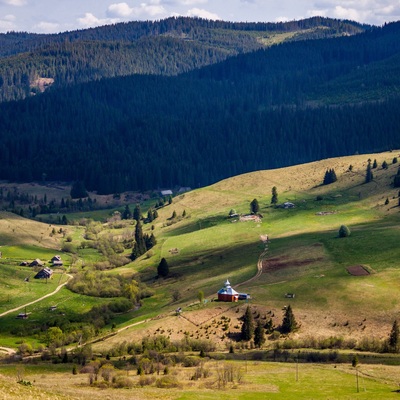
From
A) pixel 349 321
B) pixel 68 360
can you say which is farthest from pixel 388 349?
pixel 68 360

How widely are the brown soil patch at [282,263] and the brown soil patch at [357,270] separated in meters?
10.9

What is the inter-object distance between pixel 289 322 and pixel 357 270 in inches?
1133

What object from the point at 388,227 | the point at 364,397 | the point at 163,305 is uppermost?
the point at 388,227

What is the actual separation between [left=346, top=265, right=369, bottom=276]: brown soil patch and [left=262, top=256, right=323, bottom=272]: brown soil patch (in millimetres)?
10857

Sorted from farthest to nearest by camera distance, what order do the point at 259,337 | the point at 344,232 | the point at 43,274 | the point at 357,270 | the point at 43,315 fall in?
the point at 43,274
the point at 344,232
the point at 43,315
the point at 357,270
the point at 259,337

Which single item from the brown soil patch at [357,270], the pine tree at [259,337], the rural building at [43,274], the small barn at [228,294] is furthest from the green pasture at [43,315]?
the brown soil patch at [357,270]

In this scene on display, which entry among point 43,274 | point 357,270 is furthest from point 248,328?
point 43,274

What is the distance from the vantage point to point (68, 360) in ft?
398

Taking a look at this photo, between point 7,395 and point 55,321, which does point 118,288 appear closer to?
point 55,321

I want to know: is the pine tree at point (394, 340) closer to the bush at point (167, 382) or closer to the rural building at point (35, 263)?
the bush at point (167, 382)

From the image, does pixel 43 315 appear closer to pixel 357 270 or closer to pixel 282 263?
pixel 282 263

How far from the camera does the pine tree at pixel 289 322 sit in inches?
5010

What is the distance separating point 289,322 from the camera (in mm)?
127250

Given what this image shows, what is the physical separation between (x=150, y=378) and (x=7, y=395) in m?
30.0
